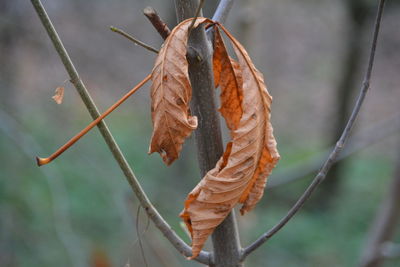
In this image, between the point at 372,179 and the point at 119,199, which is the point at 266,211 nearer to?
the point at 372,179

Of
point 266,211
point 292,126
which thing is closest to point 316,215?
point 266,211

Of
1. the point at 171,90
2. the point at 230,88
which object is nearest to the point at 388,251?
the point at 230,88

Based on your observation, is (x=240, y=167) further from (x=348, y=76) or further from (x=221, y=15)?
(x=348, y=76)

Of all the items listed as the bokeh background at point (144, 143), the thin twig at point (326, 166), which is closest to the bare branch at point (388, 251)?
the bokeh background at point (144, 143)

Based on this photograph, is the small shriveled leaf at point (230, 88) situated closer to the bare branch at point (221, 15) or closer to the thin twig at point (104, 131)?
the bare branch at point (221, 15)

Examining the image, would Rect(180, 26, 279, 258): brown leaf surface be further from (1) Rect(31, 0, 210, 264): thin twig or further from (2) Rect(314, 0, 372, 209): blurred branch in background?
(2) Rect(314, 0, 372, 209): blurred branch in background

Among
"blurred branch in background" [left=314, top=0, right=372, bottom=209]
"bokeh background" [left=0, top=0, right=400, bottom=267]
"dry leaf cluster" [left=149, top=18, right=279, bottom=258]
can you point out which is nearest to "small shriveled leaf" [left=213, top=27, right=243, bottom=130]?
"dry leaf cluster" [left=149, top=18, right=279, bottom=258]
